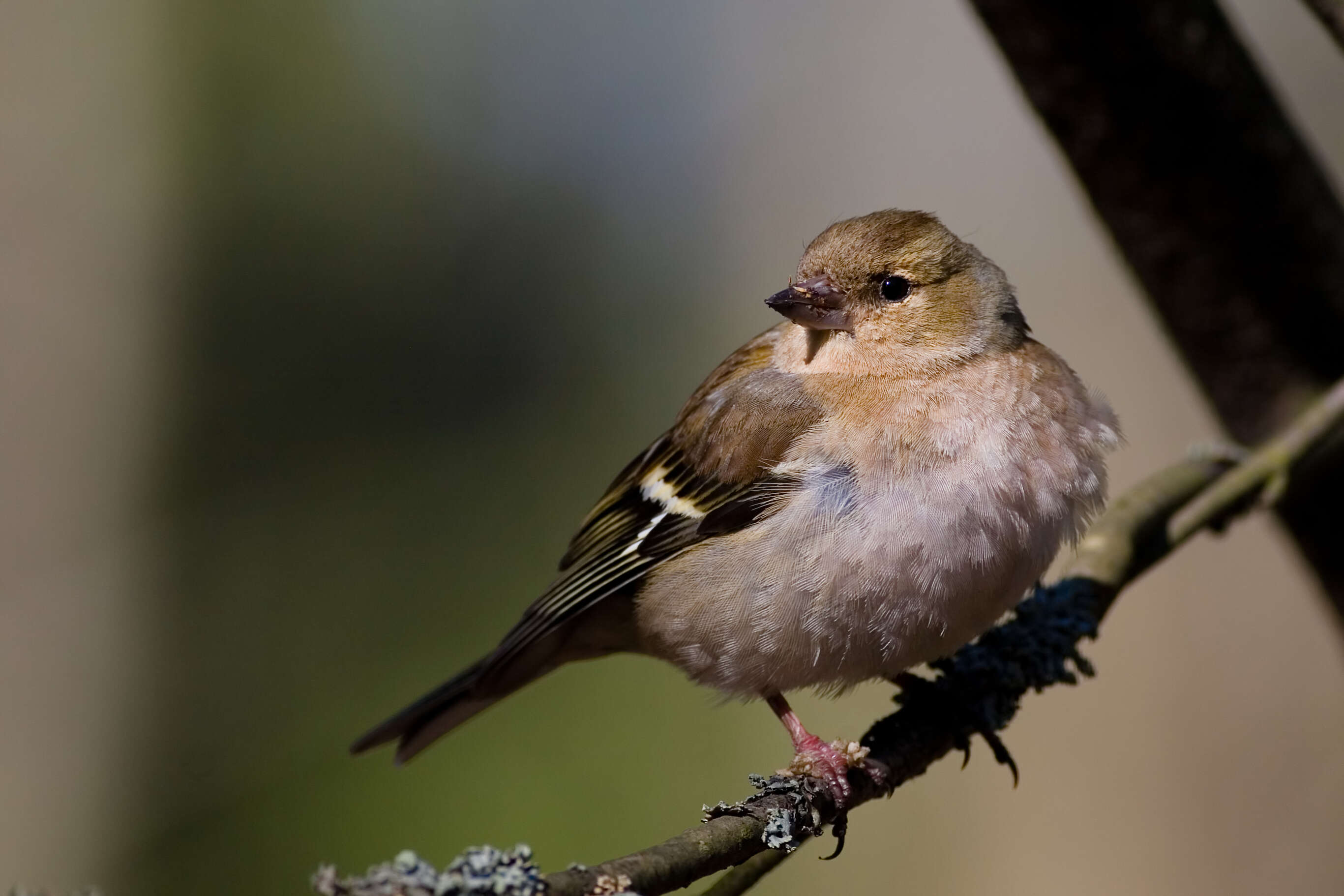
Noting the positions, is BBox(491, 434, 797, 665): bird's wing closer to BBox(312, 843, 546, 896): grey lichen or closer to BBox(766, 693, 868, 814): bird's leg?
BBox(766, 693, 868, 814): bird's leg

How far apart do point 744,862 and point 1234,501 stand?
5.68 feet

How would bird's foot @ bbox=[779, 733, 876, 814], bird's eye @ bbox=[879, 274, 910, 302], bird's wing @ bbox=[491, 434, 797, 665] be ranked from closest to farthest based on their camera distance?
bird's foot @ bbox=[779, 733, 876, 814] → bird's wing @ bbox=[491, 434, 797, 665] → bird's eye @ bbox=[879, 274, 910, 302]

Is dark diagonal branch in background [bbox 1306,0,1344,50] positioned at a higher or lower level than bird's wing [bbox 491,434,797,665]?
higher

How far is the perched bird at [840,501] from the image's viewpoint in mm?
2385

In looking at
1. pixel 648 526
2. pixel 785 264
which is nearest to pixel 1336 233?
pixel 648 526

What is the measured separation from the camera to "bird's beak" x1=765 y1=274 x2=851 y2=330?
2.73m

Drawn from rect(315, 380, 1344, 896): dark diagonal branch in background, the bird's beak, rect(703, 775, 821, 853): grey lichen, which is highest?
the bird's beak

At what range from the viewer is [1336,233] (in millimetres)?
2908

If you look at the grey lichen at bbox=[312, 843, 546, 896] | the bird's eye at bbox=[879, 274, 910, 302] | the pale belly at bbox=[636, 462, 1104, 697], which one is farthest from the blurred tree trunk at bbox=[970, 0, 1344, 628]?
the grey lichen at bbox=[312, 843, 546, 896]

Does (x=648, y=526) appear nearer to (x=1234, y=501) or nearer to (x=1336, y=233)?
(x=1234, y=501)

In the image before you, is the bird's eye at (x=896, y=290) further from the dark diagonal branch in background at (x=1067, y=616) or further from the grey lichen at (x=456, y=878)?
the grey lichen at (x=456, y=878)

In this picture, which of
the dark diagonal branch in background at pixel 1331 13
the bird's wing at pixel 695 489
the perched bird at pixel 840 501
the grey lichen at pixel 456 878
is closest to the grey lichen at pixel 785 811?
the perched bird at pixel 840 501

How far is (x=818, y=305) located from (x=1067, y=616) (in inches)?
37.3

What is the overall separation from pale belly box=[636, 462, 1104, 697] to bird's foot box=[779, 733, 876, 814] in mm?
264
